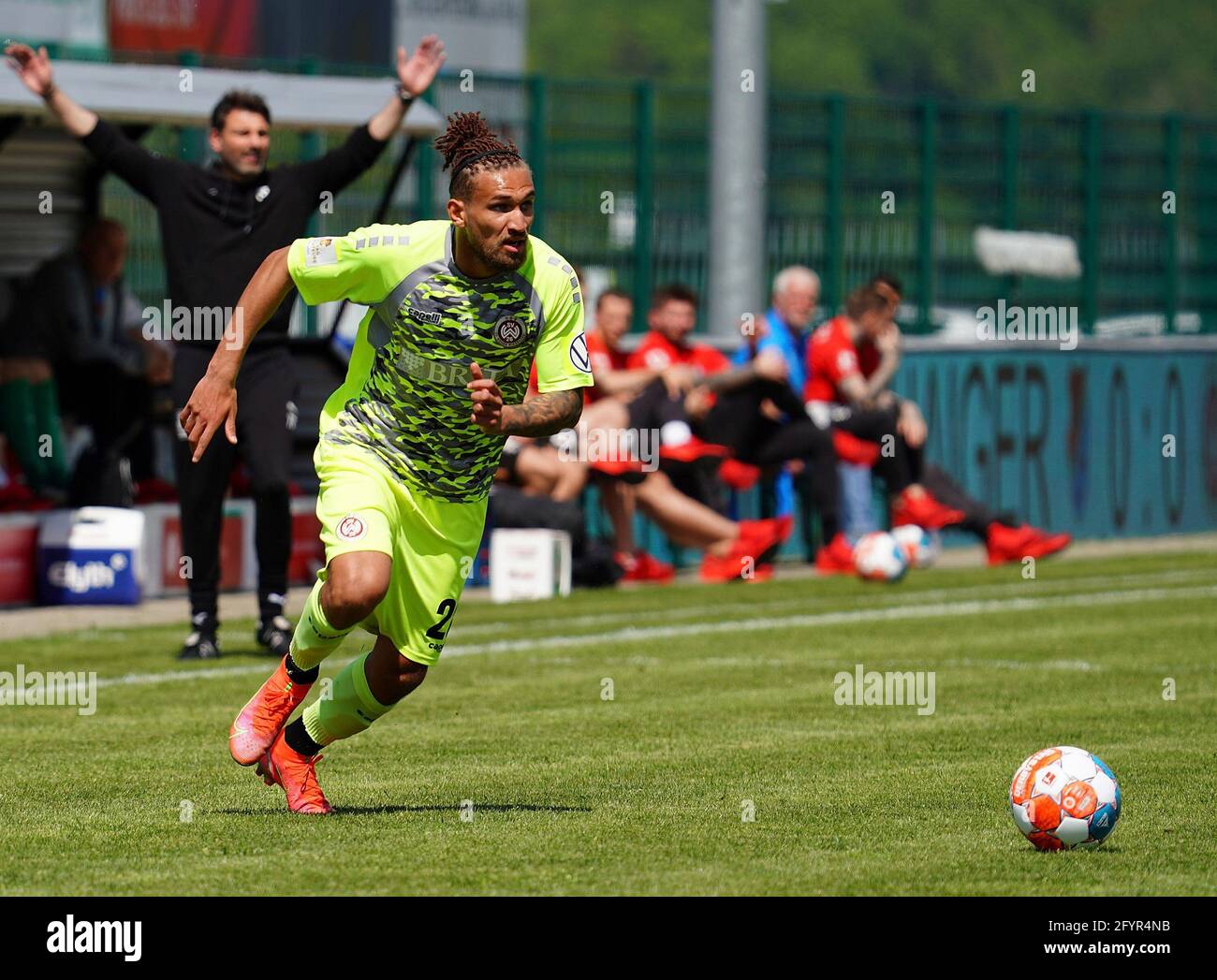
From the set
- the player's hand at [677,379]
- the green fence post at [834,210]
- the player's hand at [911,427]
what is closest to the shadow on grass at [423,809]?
the player's hand at [677,379]

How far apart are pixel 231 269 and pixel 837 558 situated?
6.20 meters

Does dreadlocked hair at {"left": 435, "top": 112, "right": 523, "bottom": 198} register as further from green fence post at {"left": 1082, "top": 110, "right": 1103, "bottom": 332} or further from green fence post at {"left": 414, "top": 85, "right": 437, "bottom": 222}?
green fence post at {"left": 1082, "top": 110, "right": 1103, "bottom": 332}

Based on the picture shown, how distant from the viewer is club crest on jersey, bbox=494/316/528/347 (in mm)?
7523

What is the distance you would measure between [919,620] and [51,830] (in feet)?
23.5

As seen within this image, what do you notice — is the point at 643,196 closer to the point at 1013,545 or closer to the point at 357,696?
the point at 1013,545

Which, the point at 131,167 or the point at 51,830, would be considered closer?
the point at 51,830

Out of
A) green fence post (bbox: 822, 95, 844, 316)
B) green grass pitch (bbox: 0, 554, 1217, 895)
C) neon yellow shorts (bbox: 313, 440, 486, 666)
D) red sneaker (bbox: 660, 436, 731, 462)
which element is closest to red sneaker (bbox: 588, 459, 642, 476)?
red sneaker (bbox: 660, 436, 731, 462)

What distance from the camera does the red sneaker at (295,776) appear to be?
25.0 ft

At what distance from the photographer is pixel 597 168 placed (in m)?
18.3

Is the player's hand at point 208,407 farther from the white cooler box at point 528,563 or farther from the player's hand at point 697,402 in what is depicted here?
the player's hand at point 697,402
